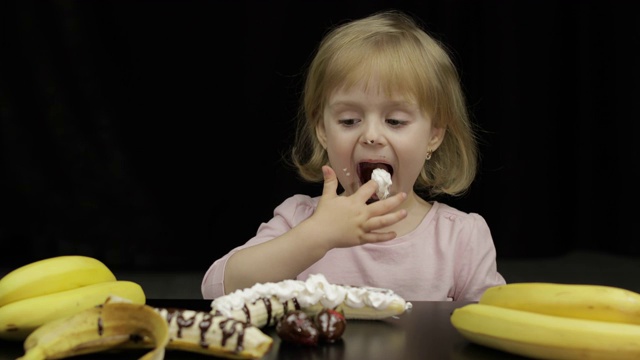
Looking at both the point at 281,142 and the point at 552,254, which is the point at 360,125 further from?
the point at 552,254

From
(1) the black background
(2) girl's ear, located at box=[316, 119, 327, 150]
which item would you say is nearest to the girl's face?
(2) girl's ear, located at box=[316, 119, 327, 150]

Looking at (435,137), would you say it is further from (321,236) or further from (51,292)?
(51,292)

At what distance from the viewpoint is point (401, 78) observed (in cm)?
180

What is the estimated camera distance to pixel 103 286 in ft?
3.92

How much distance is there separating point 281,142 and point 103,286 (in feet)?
8.41

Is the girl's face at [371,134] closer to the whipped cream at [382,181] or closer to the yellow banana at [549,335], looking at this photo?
the whipped cream at [382,181]

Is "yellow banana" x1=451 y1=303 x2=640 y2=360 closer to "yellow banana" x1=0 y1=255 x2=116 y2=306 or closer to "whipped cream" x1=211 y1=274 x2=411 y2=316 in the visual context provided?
"whipped cream" x1=211 y1=274 x2=411 y2=316

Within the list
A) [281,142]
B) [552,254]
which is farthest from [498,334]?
[552,254]

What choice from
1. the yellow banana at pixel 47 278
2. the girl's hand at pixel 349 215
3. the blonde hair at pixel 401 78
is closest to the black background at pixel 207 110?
the blonde hair at pixel 401 78

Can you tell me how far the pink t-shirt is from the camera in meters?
1.88

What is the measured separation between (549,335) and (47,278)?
59 cm

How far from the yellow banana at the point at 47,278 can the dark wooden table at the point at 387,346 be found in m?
0.07

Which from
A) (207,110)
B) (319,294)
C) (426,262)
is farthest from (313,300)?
(207,110)

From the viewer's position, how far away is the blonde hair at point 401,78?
5.92 feet
